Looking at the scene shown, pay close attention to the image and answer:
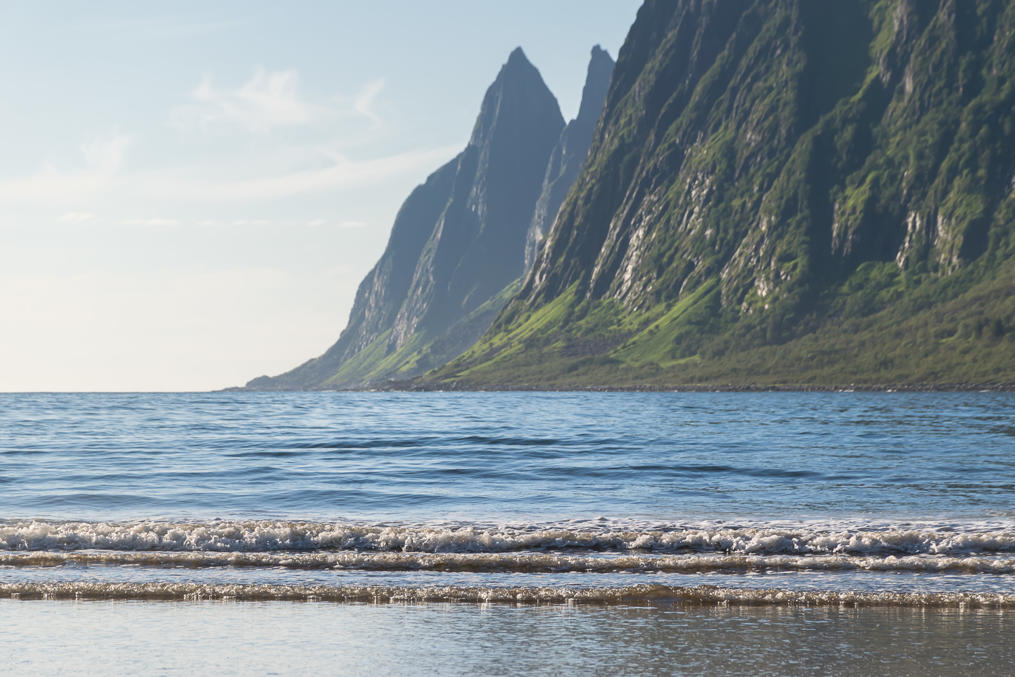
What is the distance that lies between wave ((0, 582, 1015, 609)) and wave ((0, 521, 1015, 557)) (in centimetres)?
489

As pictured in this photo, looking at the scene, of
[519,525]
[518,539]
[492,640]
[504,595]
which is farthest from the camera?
[519,525]

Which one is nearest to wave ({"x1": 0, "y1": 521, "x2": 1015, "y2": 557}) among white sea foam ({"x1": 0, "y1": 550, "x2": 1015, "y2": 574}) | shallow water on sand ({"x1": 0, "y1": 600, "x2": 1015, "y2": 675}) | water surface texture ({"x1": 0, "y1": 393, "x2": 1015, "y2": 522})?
white sea foam ({"x1": 0, "y1": 550, "x2": 1015, "y2": 574})

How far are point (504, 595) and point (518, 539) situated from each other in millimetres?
5967

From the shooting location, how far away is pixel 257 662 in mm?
13102

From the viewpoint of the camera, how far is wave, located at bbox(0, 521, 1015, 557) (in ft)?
73.3

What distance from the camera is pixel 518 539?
77.2 feet

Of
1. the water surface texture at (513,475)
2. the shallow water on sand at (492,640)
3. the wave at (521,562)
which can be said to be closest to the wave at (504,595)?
the shallow water on sand at (492,640)

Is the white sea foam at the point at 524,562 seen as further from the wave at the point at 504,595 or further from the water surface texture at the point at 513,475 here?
the water surface texture at the point at 513,475

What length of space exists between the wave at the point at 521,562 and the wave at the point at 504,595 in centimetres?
250

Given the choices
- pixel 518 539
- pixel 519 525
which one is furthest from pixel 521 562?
pixel 519 525

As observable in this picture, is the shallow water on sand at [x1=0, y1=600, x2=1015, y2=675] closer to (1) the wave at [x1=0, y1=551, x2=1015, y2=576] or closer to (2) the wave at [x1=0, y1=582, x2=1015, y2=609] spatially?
(2) the wave at [x1=0, y1=582, x2=1015, y2=609]

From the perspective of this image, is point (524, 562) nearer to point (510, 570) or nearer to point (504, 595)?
point (510, 570)

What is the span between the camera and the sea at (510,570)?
531 inches

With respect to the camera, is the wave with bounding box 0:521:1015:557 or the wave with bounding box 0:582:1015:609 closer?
the wave with bounding box 0:582:1015:609
